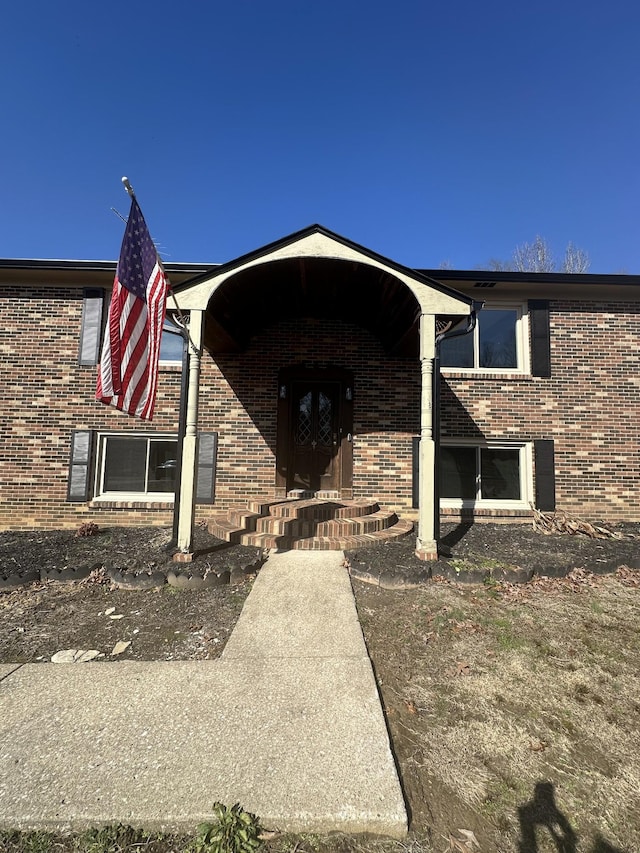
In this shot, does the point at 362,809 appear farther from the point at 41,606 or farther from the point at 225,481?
the point at 225,481

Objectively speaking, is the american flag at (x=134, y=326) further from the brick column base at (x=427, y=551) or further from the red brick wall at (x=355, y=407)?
the brick column base at (x=427, y=551)

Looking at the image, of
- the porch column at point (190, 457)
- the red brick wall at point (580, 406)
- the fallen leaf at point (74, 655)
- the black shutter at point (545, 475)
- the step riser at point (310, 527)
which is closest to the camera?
the fallen leaf at point (74, 655)

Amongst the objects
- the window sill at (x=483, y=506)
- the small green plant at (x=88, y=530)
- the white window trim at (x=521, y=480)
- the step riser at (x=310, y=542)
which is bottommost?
the small green plant at (x=88, y=530)

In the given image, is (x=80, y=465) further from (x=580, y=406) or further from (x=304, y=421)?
(x=580, y=406)

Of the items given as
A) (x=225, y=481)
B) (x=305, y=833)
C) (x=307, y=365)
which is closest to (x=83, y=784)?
(x=305, y=833)

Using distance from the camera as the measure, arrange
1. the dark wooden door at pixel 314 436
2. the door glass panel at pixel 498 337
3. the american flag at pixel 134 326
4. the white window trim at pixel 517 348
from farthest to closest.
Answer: the door glass panel at pixel 498 337 → the white window trim at pixel 517 348 → the dark wooden door at pixel 314 436 → the american flag at pixel 134 326

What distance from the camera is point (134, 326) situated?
4012 millimetres

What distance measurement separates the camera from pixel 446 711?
8.16 ft

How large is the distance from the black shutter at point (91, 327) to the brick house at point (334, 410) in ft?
0.12

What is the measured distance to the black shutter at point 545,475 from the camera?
7496mm

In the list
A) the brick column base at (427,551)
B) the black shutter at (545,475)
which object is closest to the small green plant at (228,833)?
the brick column base at (427,551)

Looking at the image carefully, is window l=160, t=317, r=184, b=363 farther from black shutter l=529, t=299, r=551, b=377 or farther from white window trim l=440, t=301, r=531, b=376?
black shutter l=529, t=299, r=551, b=377

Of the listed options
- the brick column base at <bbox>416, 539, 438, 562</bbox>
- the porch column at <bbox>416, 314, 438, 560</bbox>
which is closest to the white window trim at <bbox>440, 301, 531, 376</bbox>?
the porch column at <bbox>416, 314, 438, 560</bbox>

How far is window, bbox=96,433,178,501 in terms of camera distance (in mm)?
7664
